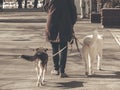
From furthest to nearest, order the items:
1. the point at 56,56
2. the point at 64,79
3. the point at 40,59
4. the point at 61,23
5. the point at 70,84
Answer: the point at 56,56 < the point at 61,23 < the point at 64,79 < the point at 70,84 < the point at 40,59

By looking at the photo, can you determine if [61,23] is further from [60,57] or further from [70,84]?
[70,84]

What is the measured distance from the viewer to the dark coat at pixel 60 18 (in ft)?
34.2

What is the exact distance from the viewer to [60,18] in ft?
34.5

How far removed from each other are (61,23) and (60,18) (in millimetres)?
115

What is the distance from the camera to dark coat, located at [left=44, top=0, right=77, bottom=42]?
10430 millimetres

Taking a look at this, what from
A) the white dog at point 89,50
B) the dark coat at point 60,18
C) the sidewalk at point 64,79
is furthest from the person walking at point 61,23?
the sidewalk at point 64,79

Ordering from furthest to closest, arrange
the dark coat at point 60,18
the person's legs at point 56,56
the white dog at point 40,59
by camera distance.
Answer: the person's legs at point 56,56 < the dark coat at point 60,18 < the white dog at point 40,59

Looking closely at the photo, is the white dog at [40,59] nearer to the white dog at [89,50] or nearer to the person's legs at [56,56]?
the person's legs at [56,56]

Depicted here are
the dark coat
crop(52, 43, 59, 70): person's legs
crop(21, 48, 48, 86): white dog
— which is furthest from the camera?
crop(52, 43, 59, 70): person's legs

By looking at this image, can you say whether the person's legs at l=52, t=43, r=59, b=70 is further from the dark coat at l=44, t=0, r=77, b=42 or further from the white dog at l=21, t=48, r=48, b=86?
the white dog at l=21, t=48, r=48, b=86

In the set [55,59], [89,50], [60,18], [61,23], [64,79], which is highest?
[60,18]

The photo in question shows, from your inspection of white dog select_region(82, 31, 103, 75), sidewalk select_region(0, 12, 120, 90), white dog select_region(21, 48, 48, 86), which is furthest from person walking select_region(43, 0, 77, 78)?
white dog select_region(21, 48, 48, 86)

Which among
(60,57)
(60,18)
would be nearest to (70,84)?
(60,57)

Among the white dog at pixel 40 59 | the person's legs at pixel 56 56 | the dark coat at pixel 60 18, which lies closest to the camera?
the white dog at pixel 40 59
